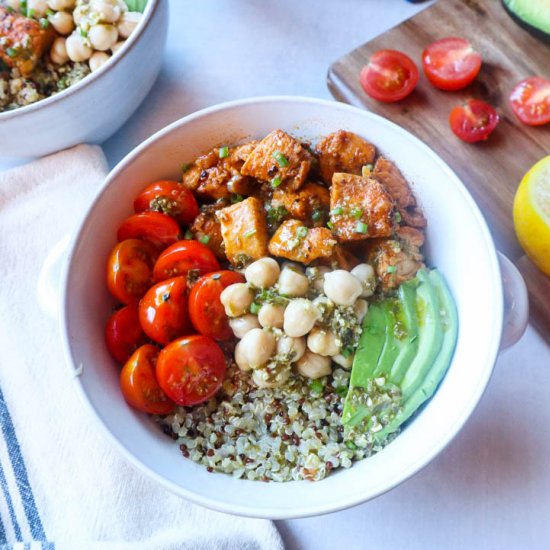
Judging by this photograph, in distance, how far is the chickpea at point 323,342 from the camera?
1.35 meters

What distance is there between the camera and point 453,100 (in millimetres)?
1837

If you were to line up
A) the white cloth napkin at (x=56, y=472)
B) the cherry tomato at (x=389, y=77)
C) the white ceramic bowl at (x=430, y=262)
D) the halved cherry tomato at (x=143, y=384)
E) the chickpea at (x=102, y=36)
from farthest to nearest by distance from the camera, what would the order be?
the cherry tomato at (x=389, y=77), the chickpea at (x=102, y=36), the white cloth napkin at (x=56, y=472), the halved cherry tomato at (x=143, y=384), the white ceramic bowl at (x=430, y=262)

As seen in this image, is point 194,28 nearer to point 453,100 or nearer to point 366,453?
point 453,100

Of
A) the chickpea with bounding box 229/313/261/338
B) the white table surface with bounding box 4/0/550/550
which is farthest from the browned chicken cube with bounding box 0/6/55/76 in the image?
the chickpea with bounding box 229/313/261/338

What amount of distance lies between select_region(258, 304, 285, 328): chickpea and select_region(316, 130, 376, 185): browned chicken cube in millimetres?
360

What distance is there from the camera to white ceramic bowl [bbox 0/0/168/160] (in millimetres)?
1524

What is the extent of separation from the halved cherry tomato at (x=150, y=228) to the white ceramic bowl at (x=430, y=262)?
36 mm

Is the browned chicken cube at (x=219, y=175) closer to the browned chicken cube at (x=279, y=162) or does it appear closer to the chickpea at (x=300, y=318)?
the browned chicken cube at (x=279, y=162)

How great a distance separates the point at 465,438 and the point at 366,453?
13.2 inches

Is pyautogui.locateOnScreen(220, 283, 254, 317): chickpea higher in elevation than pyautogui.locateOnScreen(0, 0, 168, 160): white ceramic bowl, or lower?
Answer: lower

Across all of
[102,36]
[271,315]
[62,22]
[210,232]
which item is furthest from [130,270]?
[62,22]

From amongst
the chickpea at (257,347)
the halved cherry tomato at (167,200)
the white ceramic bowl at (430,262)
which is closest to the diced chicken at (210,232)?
the halved cherry tomato at (167,200)

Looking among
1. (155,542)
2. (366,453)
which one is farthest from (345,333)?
(155,542)

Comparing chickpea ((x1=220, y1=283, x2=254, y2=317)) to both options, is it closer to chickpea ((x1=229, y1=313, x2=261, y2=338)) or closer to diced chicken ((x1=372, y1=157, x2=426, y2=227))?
chickpea ((x1=229, y1=313, x2=261, y2=338))
